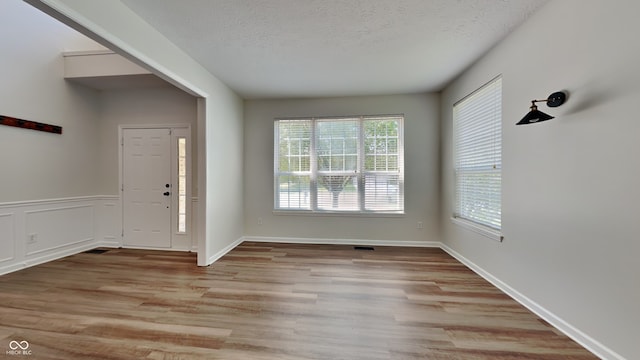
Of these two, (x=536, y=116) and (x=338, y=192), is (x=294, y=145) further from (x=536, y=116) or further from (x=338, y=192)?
(x=536, y=116)

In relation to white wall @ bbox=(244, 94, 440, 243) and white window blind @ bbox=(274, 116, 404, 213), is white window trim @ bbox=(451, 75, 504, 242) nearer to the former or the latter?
white wall @ bbox=(244, 94, 440, 243)

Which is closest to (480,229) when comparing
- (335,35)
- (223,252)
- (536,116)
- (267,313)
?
(536,116)

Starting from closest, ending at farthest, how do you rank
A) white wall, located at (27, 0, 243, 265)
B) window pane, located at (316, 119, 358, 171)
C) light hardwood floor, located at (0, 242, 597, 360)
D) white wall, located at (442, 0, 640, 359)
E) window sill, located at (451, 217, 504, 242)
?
white wall, located at (442, 0, 640, 359), light hardwood floor, located at (0, 242, 597, 360), white wall, located at (27, 0, 243, 265), window sill, located at (451, 217, 504, 242), window pane, located at (316, 119, 358, 171)

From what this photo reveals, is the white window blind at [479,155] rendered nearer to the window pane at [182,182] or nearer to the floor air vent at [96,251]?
the window pane at [182,182]

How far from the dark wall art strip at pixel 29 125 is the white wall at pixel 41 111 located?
62 mm

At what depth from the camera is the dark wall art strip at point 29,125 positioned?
120 inches

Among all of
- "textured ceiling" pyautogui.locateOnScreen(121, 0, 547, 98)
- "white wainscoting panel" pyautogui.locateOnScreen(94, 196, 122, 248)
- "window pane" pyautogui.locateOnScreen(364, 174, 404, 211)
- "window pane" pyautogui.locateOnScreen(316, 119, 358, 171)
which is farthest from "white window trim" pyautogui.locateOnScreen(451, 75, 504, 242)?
"white wainscoting panel" pyautogui.locateOnScreen(94, 196, 122, 248)

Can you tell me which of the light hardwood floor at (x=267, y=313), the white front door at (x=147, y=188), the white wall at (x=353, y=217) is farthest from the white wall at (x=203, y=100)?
the white front door at (x=147, y=188)

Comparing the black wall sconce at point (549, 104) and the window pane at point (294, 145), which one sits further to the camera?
the window pane at point (294, 145)

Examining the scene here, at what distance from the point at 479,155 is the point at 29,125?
5.97 m

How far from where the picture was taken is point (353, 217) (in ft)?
14.5

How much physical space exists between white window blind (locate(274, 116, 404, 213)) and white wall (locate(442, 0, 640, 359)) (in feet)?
6.22

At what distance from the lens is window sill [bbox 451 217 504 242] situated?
106 inches

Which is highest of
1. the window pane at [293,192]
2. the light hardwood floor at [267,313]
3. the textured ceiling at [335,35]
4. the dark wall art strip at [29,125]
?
the textured ceiling at [335,35]
